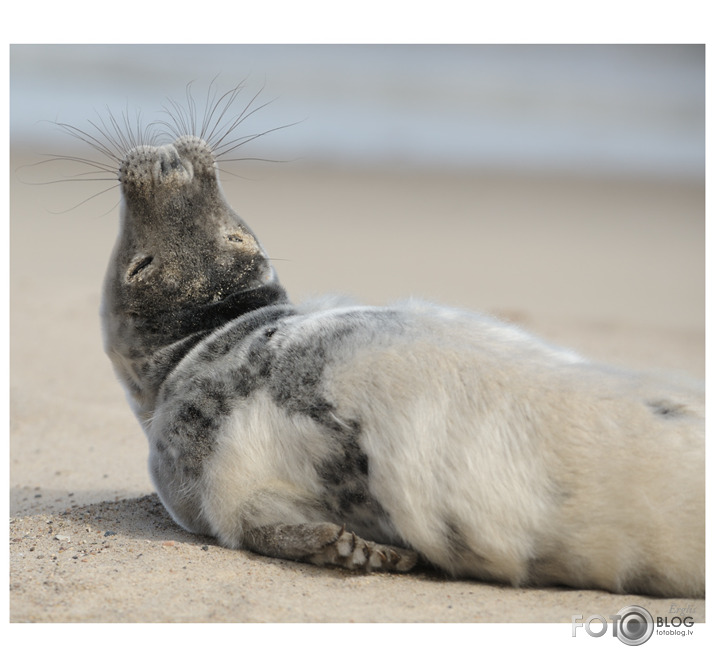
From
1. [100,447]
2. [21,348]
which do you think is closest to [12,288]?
[21,348]

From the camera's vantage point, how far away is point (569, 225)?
11633 millimetres

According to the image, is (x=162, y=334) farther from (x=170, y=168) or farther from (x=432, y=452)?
(x=432, y=452)

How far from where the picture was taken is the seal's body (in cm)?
265

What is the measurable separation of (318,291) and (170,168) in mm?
1372

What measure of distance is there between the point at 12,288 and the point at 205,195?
4.95m

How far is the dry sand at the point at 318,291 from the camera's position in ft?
8.80

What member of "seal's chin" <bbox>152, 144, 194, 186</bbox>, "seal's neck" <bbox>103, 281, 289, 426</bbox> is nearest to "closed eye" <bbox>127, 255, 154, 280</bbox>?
"seal's neck" <bbox>103, 281, 289, 426</bbox>

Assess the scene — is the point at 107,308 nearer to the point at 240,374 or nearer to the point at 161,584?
the point at 240,374

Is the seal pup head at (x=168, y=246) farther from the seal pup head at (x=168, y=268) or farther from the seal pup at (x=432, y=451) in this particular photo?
the seal pup at (x=432, y=451)

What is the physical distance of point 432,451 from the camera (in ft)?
9.05

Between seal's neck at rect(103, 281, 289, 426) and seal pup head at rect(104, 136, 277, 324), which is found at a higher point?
seal pup head at rect(104, 136, 277, 324)
